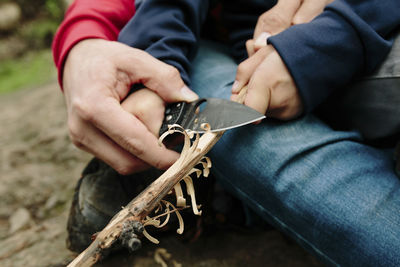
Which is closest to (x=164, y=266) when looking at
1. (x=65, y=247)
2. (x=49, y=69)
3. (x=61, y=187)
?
(x=65, y=247)

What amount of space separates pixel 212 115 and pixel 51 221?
0.84 metres

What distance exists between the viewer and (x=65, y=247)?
3.32 ft

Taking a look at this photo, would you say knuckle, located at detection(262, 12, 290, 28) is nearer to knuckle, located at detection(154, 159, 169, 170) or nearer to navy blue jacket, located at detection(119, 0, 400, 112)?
navy blue jacket, located at detection(119, 0, 400, 112)

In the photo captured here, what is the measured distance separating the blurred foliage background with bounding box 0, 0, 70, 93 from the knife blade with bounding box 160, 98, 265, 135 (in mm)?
2535

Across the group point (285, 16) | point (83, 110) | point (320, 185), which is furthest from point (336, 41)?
point (83, 110)

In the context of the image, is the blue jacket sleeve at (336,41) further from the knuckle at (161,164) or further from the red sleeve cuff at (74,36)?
the red sleeve cuff at (74,36)

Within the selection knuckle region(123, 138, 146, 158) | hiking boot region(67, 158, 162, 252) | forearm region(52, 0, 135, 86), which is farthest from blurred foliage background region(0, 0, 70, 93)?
knuckle region(123, 138, 146, 158)

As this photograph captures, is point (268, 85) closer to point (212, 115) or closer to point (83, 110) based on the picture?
point (212, 115)

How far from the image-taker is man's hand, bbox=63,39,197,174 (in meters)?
0.71

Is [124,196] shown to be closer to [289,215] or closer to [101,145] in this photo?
[101,145]

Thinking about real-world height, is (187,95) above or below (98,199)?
above

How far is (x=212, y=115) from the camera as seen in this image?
2.24 ft

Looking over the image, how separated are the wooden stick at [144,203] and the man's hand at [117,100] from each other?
143mm

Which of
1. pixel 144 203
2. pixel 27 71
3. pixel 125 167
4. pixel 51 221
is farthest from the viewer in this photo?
pixel 27 71
